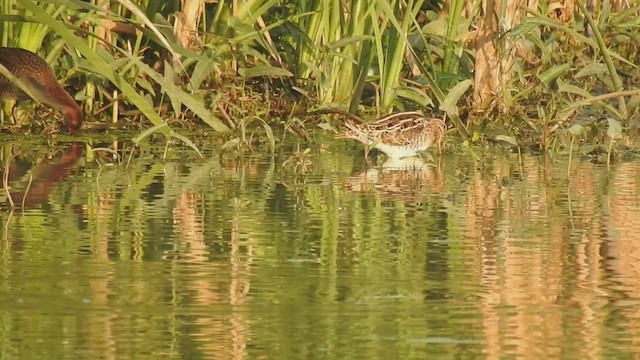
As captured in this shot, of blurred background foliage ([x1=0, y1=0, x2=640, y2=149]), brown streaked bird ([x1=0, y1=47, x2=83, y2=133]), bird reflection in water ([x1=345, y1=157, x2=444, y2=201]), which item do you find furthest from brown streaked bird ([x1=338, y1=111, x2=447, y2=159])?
brown streaked bird ([x1=0, y1=47, x2=83, y2=133])

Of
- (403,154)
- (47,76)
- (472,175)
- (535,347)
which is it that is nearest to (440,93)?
(403,154)

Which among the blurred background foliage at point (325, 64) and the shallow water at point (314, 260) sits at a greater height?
the blurred background foliage at point (325, 64)

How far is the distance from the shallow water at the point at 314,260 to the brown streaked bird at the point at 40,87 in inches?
26.5

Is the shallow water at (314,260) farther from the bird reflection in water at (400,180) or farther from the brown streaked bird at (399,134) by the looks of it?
the brown streaked bird at (399,134)

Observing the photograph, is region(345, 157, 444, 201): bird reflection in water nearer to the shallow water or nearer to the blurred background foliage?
the shallow water

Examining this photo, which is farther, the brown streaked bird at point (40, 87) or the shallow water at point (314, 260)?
the brown streaked bird at point (40, 87)

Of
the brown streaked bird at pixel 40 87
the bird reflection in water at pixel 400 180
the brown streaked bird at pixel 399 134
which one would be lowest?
the bird reflection in water at pixel 400 180

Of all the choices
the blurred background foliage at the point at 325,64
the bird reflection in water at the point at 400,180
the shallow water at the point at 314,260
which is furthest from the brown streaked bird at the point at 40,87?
the bird reflection in water at the point at 400,180

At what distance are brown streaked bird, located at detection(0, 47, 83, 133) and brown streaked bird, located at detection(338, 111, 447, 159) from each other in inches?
→ 54.9

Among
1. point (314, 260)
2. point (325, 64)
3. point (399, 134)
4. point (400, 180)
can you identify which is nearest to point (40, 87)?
point (325, 64)

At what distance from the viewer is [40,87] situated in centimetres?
862

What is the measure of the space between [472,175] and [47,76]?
239 centimetres

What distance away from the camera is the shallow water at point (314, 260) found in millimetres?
4246

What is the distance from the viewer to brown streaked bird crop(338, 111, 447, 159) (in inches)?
328
